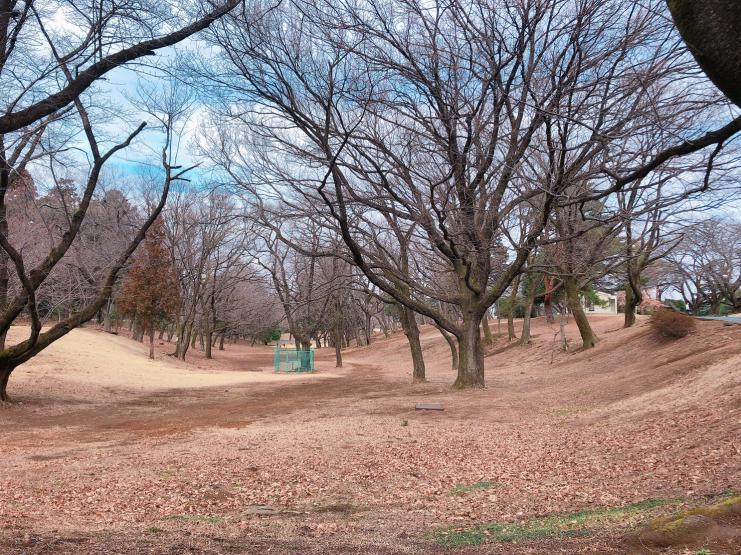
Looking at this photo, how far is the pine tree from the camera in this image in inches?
1417

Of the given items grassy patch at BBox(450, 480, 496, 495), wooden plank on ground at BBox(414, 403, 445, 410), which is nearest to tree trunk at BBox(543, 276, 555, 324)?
wooden plank on ground at BBox(414, 403, 445, 410)

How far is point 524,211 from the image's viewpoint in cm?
1895

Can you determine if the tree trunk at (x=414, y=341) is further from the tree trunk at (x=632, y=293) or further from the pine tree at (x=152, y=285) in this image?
the pine tree at (x=152, y=285)

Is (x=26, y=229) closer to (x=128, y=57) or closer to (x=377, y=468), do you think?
(x=128, y=57)

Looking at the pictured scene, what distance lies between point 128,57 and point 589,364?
1835cm

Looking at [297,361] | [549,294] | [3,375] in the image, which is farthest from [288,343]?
[3,375]

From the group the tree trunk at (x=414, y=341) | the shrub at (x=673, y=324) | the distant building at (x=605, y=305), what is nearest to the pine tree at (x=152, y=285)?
the tree trunk at (x=414, y=341)

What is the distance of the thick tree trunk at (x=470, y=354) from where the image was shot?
55.5 feet

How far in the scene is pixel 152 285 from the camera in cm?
3612

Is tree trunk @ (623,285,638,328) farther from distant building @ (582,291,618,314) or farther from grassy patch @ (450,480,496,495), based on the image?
distant building @ (582,291,618,314)

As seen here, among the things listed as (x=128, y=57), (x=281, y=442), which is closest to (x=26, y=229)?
(x=128, y=57)

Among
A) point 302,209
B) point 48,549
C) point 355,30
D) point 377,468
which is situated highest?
point 355,30

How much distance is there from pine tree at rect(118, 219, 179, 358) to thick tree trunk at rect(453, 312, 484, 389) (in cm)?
2427

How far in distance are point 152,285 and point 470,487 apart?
1299 inches
